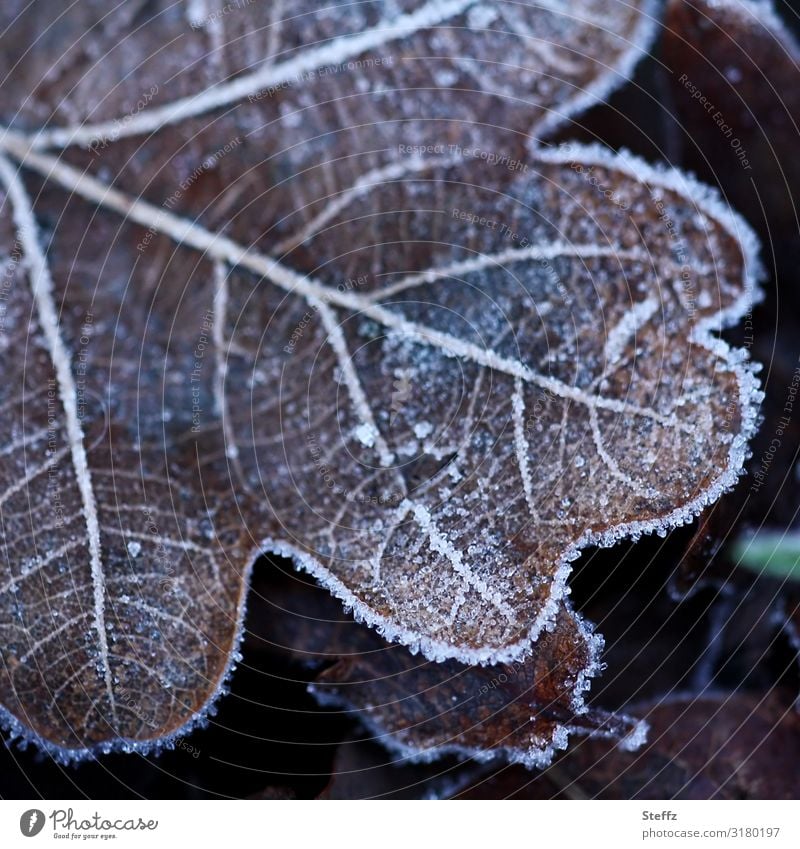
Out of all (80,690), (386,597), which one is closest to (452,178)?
(386,597)

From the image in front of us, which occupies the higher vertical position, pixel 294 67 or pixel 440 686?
pixel 294 67

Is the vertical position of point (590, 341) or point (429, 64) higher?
point (429, 64)

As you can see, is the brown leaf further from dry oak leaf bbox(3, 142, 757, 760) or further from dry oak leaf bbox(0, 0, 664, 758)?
dry oak leaf bbox(0, 0, 664, 758)

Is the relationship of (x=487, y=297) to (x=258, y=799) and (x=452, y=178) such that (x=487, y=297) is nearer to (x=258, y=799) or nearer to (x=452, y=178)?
(x=452, y=178)
